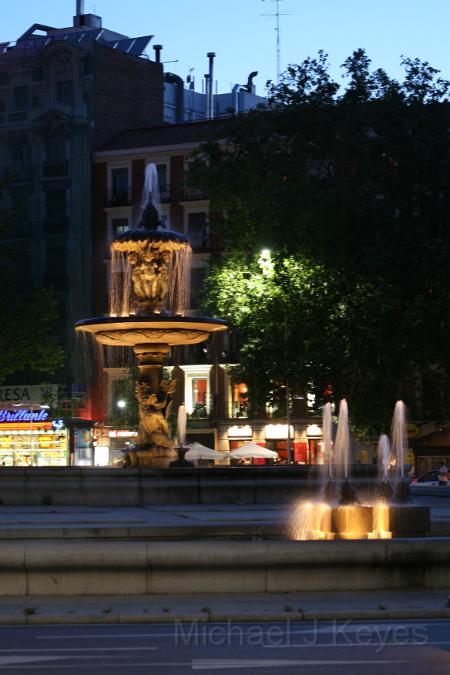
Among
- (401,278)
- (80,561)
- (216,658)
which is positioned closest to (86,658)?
(216,658)

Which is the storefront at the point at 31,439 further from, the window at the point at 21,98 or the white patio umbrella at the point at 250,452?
the window at the point at 21,98

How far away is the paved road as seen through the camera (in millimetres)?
11953

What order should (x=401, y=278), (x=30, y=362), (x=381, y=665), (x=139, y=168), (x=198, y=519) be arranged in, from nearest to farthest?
(x=381, y=665) → (x=198, y=519) → (x=401, y=278) → (x=30, y=362) → (x=139, y=168)

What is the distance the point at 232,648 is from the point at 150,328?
1892 cm

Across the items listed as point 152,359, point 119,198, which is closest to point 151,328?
point 152,359

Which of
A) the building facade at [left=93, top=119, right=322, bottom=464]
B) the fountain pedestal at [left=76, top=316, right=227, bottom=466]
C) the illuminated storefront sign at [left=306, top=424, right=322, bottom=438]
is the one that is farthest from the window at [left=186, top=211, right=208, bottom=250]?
the fountain pedestal at [left=76, top=316, right=227, bottom=466]

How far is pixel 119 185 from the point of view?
260ft

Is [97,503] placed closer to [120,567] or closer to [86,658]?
[120,567]

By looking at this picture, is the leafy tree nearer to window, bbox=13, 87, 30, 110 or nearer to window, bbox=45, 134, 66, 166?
window, bbox=45, 134, 66, 166

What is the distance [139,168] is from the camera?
78.5m

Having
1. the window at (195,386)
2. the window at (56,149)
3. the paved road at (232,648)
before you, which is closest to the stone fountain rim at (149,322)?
the paved road at (232,648)

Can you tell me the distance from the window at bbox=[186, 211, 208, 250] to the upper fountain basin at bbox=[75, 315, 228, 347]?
4415 cm

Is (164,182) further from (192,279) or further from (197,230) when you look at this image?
(192,279)

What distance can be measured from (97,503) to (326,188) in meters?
30.8
